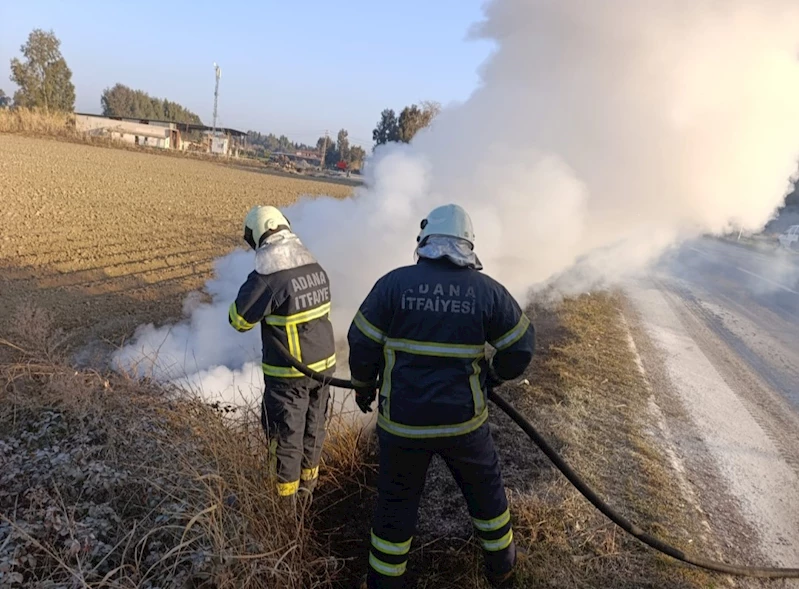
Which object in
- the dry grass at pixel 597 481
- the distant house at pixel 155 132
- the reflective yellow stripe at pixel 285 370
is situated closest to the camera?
the dry grass at pixel 597 481

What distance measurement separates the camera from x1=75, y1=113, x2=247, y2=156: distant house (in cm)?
5372

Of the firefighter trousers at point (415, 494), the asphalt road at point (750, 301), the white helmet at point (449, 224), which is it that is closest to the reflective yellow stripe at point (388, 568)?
the firefighter trousers at point (415, 494)

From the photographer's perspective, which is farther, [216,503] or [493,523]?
[493,523]

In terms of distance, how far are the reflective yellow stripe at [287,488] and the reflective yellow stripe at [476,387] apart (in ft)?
4.08

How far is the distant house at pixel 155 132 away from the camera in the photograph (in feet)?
176

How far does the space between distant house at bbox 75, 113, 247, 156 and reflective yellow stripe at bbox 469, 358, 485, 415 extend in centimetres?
5922

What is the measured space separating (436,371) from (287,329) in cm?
112

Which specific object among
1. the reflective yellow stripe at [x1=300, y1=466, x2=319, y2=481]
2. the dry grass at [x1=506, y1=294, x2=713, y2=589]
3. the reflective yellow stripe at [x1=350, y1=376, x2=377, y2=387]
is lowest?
the reflective yellow stripe at [x1=300, y1=466, x2=319, y2=481]

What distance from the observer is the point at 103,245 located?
11000 mm

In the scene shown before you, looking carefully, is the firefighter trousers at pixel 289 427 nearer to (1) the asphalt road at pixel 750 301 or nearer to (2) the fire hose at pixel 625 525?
(2) the fire hose at pixel 625 525

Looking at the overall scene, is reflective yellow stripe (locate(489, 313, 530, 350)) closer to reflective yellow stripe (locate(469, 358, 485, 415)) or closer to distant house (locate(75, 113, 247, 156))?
reflective yellow stripe (locate(469, 358, 485, 415))

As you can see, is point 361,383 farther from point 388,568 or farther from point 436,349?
point 388,568

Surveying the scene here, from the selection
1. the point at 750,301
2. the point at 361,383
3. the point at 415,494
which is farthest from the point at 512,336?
the point at 750,301

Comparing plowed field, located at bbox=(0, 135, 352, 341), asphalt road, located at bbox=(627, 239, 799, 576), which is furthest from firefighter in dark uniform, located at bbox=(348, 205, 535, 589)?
plowed field, located at bbox=(0, 135, 352, 341)
